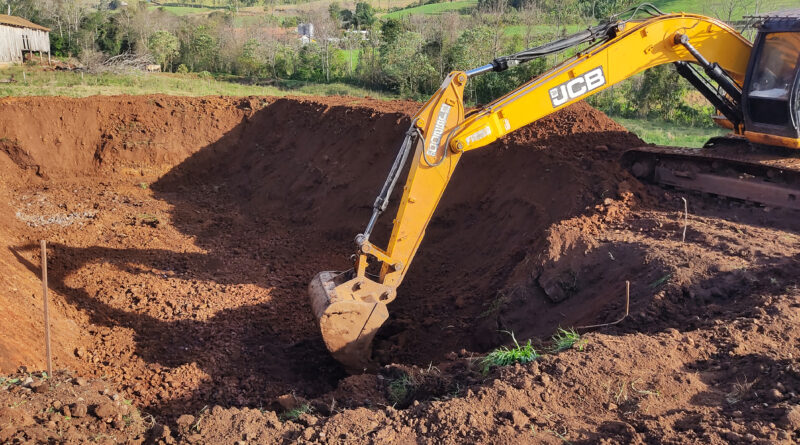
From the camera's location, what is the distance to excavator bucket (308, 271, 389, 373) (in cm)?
666

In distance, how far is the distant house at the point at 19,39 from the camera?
34812 millimetres

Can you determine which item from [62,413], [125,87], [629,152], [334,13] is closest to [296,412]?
[62,413]

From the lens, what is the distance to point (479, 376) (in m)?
5.36

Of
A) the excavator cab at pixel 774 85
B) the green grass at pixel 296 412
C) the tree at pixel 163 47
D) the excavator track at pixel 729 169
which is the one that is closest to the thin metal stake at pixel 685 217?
the excavator track at pixel 729 169

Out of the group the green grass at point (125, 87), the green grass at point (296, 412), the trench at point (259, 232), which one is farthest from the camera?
the green grass at point (125, 87)

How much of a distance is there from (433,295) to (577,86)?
131 inches

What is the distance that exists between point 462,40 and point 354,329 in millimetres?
20872

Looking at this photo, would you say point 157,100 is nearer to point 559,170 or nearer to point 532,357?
point 559,170

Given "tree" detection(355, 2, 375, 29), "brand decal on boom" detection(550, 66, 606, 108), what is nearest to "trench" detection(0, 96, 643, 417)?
"brand decal on boom" detection(550, 66, 606, 108)

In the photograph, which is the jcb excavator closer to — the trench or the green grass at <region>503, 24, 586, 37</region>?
the trench

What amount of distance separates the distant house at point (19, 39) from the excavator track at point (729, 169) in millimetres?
35872

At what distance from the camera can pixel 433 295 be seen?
8.98m

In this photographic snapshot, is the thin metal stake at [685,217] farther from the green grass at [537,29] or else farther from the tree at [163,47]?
the tree at [163,47]

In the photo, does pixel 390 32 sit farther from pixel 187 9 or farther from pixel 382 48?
pixel 187 9
